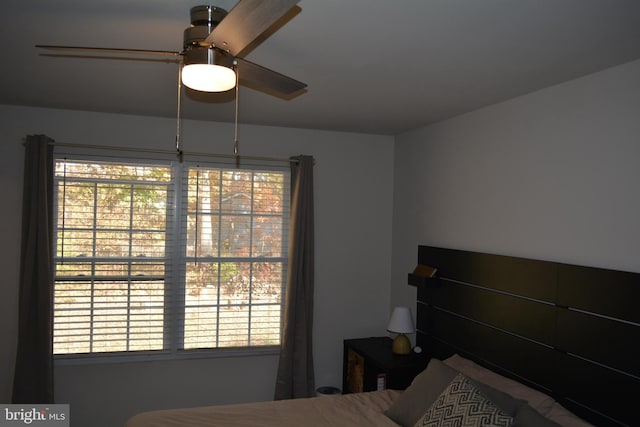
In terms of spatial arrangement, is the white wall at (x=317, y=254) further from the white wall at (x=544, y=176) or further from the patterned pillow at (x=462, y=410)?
the patterned pillow at (x=462, y=410)

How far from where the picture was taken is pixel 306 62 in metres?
2.49

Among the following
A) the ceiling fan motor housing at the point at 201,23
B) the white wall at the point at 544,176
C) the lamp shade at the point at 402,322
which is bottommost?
the lamp shade at the point at 402,322

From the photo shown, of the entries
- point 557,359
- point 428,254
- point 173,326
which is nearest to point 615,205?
point 557,359

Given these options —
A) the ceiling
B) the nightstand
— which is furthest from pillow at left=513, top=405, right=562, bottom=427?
the ceiling

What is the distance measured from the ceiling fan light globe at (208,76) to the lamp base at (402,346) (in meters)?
2.78

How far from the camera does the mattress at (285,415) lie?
8.85ft

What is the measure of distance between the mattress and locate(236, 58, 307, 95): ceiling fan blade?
185 cm

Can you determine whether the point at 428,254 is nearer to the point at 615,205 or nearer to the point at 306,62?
the point at 615,205

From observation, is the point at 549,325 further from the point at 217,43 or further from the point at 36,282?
the point at 36,282

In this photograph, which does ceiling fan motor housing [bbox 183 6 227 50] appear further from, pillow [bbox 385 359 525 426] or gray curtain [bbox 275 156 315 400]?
gray curtain [bbox 275 156 315 400]

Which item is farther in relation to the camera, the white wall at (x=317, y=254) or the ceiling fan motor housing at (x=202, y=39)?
the white wall at (x=317, y=254)

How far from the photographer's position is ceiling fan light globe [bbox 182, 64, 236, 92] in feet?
5.48

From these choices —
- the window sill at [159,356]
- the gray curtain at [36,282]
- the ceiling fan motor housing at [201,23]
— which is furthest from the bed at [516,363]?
the ceiling fan motor housing at [201,23]

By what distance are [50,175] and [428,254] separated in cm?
309
